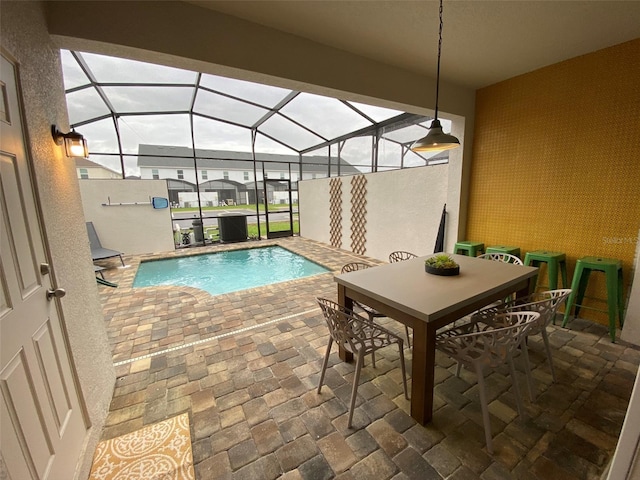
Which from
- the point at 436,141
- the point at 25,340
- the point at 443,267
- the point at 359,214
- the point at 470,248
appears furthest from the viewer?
the point at 359,214

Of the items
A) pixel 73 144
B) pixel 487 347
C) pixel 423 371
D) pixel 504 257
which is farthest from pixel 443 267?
pixel 73 144

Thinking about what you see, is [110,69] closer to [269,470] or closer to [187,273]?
[187,273]

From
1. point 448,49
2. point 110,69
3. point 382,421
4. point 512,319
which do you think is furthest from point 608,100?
point 110,69

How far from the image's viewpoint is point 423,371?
161cm

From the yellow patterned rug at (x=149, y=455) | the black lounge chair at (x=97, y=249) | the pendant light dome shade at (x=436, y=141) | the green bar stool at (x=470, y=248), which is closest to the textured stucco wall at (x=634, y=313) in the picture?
the green bar stool at (x=470, y=248)

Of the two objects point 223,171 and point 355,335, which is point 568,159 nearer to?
point 355,335

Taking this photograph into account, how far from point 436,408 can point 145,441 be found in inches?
73.4

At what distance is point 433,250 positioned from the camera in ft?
14.9

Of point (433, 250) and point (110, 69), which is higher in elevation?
point (110, 69)

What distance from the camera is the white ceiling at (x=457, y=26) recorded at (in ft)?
6.55

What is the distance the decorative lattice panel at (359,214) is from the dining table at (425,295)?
3641mm

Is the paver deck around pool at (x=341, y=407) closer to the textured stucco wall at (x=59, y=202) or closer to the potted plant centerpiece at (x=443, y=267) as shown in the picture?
the textured stucco wall at (x=59, y=202)

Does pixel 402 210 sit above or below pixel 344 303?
above

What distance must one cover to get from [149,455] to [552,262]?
3.89 metres
